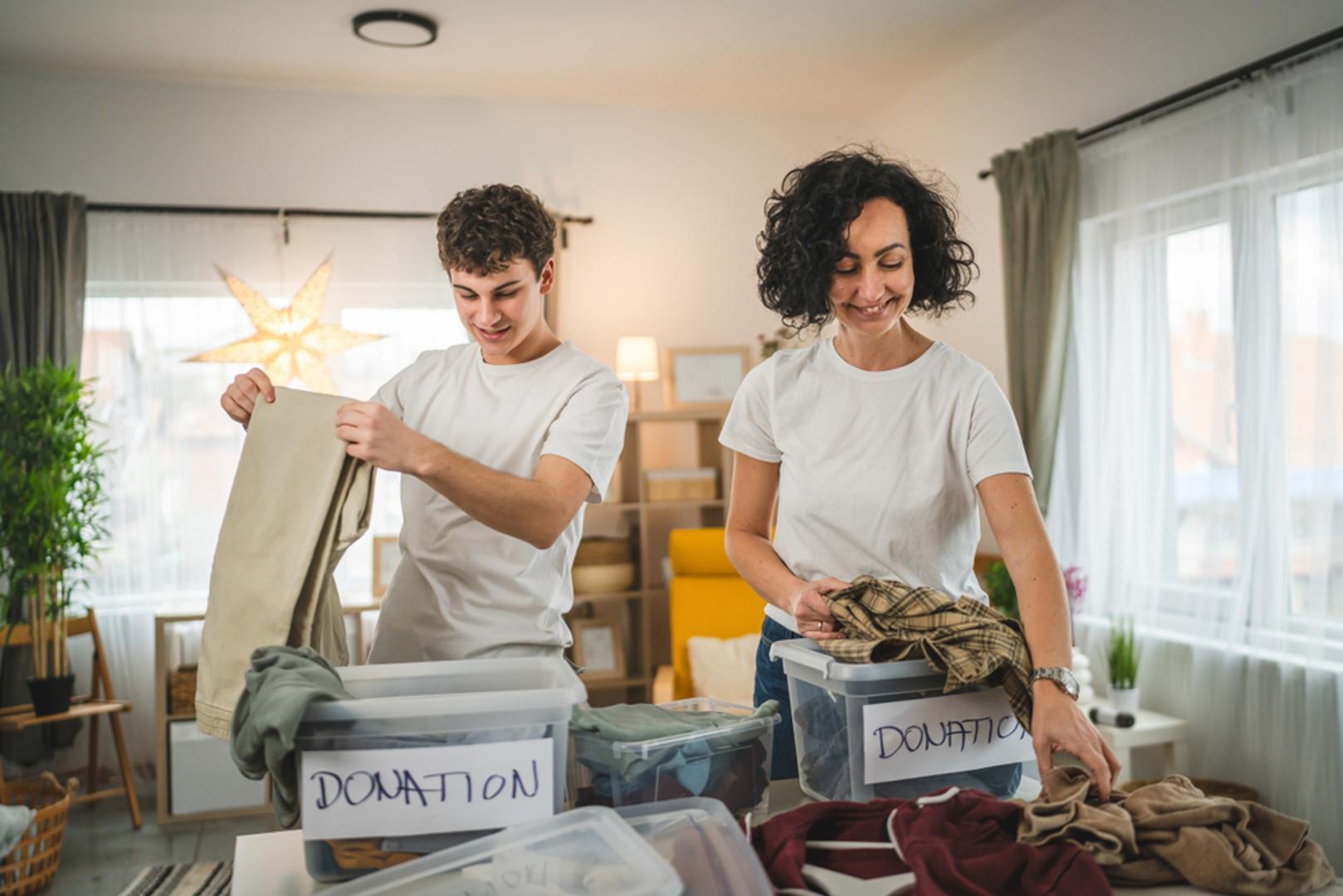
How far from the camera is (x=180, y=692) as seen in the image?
3908 mm

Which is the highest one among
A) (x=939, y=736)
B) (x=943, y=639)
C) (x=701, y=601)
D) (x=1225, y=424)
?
(x=1225, y=424)

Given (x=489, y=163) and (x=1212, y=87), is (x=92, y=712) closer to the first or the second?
(x=489, y=163)

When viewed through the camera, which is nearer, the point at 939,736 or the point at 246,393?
the point at 939,736

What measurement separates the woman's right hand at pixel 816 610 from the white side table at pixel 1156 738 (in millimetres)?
2200

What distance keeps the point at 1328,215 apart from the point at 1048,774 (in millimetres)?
2349

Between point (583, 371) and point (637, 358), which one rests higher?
point (637, 358)

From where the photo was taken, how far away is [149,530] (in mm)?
4254

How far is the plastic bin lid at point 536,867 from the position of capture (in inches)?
32.5

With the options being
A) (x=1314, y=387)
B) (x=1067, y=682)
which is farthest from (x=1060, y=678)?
(x=1314, y=387)

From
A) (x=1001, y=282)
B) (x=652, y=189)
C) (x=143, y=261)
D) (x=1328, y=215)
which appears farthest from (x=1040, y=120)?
(x=143, y=261)

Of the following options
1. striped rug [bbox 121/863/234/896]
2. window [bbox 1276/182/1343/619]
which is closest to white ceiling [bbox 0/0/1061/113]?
window [bbox 1276/182/1343/619]

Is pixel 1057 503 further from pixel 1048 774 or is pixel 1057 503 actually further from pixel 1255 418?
pixel 1048 774

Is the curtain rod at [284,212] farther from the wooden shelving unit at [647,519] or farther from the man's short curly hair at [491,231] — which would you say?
the man's short curly hair at [491,231]

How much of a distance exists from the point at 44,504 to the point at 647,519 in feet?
7.60
